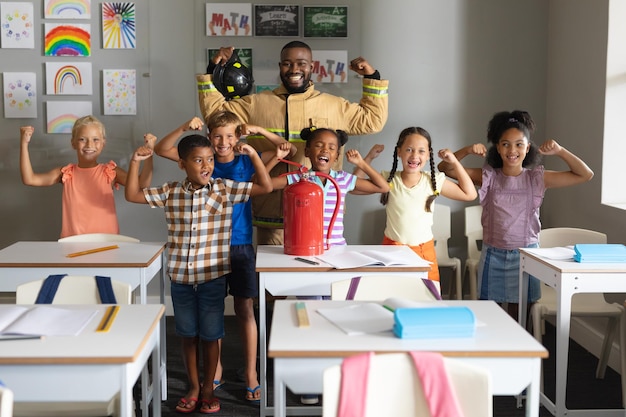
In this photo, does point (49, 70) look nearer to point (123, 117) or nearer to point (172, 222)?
point (123, 117)

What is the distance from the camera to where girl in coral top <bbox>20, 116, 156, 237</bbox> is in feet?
13.1

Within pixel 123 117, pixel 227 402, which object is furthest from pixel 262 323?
pixel 123 117

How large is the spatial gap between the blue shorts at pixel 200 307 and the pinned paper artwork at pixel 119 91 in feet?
6.25

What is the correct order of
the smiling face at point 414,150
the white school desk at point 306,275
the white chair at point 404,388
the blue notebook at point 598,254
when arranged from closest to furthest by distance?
the white chair at point 404,388, the white school desk at point 306,275, the blue notebook at point 598,254, the smiling face at point 414,150

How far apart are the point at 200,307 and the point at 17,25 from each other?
98.7 inches

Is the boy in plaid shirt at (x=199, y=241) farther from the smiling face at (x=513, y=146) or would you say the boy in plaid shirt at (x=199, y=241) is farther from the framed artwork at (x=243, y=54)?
the framed artwork at (x=243, y=54)

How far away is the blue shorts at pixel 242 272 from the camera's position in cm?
346

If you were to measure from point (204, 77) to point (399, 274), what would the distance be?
159cm

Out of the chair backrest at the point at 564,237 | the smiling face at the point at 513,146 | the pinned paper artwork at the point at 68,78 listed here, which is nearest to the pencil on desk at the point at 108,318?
the smiling face at the point at 513,146

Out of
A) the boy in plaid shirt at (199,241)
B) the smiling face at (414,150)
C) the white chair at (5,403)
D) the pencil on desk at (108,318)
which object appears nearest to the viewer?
the white chair at (5,403)

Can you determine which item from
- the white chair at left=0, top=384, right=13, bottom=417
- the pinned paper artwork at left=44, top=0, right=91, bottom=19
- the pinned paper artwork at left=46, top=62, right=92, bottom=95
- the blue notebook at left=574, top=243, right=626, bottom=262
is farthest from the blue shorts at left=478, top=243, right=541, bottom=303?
the pinned paper artwork at left=44, top=0, right=91, bottom=19

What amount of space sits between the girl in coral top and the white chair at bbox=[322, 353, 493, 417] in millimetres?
2525

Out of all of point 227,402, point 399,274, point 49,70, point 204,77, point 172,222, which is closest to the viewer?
point 399,274

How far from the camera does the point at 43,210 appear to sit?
480 centimetres
